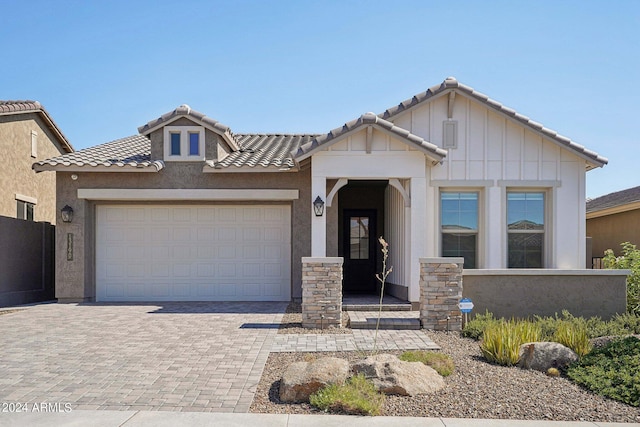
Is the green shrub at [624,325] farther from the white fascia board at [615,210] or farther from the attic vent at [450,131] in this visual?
the white fascia board at [615,210]

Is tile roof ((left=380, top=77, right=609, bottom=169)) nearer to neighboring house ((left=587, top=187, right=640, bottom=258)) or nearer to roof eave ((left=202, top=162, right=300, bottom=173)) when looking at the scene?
roof eave ((left=202, top=162, right=300, bottom=173))

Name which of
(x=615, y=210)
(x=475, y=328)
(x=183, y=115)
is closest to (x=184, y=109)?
(x=183, y=115)

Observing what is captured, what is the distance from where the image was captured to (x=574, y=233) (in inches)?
458

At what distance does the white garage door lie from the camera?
12.6m

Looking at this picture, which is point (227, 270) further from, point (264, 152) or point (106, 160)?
point (106, 160)

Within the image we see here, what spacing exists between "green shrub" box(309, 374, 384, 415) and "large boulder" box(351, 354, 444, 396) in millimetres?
155

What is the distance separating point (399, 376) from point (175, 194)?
27.8 feet

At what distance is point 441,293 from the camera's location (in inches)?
348

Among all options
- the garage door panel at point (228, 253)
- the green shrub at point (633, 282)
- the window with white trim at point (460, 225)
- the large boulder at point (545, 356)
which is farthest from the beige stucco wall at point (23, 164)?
the green shrub at point (633, 282)

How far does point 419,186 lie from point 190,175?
5.68 m

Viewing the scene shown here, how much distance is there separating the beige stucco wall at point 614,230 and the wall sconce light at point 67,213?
17.0 meters

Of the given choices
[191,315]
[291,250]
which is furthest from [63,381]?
[291,250]

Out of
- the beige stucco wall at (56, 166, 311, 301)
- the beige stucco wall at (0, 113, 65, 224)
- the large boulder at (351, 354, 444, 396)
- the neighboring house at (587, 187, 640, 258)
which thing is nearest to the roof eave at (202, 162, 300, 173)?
the beige stucco wall at (56, 166, 311, 301)

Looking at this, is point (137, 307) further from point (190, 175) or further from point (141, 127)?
point (141, 127)
